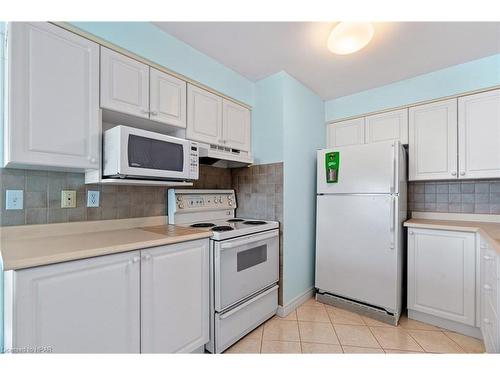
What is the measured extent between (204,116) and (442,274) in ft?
7.84

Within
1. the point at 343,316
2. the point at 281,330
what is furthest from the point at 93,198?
the point at 343,316

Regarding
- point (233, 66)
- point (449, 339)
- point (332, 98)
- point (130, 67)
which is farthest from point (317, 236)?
point (130, 67)

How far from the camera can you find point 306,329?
6.45 ft

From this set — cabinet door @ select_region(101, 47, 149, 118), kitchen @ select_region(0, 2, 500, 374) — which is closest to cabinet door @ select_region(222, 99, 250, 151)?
kitchen @ select_region(0, 2, 500, 374)

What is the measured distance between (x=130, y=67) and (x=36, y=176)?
896 mm

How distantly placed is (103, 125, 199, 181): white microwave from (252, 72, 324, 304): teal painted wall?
85cm

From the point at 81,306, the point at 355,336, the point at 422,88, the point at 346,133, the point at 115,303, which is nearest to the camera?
the point at 81,306

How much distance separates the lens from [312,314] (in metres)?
2.21

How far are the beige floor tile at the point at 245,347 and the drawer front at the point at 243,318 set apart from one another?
0.11 feet

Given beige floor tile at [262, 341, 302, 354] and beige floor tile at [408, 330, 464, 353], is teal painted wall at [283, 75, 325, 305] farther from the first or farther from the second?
beige floor tile at [408, 330, 464, 353]

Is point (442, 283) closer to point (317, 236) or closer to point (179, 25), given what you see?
point (317, 236)

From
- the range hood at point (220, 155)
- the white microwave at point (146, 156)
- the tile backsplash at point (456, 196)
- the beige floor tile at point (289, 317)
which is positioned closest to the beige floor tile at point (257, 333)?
the beige floor tile at point (289, 317)

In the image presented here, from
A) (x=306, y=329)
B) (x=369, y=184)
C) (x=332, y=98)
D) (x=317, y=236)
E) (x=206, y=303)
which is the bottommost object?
(x=306, y=329)

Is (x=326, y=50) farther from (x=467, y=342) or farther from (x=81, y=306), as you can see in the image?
(x=467, y=342)
